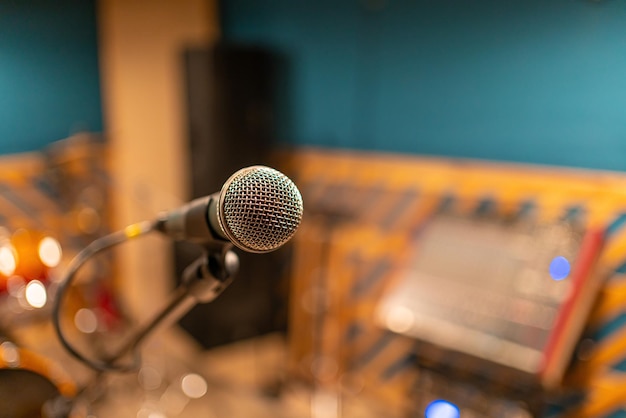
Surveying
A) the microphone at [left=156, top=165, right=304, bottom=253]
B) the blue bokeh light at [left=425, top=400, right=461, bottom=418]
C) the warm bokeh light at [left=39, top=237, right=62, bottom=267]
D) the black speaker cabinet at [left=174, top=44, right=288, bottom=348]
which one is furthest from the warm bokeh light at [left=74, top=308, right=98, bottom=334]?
the microphone at [left=156, top=165, right=304, bottom=253]

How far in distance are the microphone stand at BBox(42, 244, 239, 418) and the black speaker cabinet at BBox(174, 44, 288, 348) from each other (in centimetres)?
170

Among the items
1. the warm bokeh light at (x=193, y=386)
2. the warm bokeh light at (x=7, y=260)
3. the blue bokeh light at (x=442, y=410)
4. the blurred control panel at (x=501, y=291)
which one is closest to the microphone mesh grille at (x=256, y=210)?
the blurred control panel at (x=501, y=291)

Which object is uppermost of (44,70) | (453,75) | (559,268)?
(44,70)

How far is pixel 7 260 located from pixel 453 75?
189cm

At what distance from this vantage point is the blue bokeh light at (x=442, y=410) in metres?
1.86

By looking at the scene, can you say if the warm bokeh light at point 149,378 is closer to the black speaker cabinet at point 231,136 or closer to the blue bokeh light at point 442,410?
the black speaker cabinet at point 231,136

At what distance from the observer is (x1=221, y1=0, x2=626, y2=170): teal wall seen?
5.63 ft

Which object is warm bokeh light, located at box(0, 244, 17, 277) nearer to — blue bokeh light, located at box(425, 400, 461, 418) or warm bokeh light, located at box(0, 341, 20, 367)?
warm bokeh light, located at box(0, 341, 20, 367)

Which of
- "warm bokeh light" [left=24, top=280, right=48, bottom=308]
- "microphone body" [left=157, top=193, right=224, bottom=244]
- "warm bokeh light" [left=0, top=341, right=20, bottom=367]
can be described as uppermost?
"microphone body" [left=157, top=193, right=224, bottom=244]

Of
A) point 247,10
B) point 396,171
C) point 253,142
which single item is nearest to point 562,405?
point 396,171

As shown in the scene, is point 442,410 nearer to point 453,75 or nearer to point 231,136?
point 453,75

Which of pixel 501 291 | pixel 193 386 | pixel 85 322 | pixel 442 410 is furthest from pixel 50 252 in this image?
pixel 501 291

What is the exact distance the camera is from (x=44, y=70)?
133 cm

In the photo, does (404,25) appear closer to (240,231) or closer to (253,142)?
(253,142)
